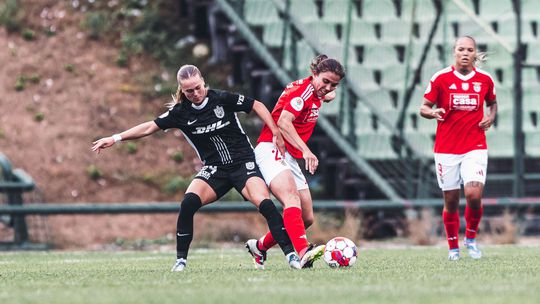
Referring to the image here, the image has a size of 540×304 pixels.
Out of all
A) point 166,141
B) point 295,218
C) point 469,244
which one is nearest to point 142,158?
point 166,141

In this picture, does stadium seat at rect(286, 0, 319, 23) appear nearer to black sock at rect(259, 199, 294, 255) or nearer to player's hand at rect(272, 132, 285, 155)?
player's hand at rect(272, 132, 285, 155)

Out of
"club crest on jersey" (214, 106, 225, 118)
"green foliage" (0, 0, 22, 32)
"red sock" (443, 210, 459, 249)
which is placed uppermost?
"green foliage" (0, 0, 22, 32)

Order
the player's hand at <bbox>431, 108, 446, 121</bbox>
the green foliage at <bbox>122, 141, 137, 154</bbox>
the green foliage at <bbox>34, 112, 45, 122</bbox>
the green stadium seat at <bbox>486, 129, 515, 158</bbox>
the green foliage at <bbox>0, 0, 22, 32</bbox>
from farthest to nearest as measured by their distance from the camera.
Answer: the green foliage at <bbox>0, 0, 22, 32</bbox> < the green foliage at <bbox>34, 112, 45, 122</bbox> < the green foliage at <bbox>122, 141, 137, 154</bbox> < the green stadium seat at <bbox>486, 129, 515, 158</bbox> < the player's hand at <bbox>431, 108, 446, 121</bbox>

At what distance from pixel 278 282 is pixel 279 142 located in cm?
218

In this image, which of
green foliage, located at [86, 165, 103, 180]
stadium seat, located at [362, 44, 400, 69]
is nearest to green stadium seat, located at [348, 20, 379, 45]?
stadium seat, located at [362, 44, 400, 69]

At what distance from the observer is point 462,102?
13.0 meters

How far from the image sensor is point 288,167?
37.9 ft

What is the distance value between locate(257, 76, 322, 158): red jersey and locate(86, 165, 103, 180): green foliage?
11795 millimetres

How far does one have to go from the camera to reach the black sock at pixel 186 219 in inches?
440

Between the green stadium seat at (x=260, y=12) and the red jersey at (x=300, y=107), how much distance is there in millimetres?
9935

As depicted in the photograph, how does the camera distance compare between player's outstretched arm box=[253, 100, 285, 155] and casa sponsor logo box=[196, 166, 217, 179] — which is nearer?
player's outstretched arm box=[253, 100, 285, 155]

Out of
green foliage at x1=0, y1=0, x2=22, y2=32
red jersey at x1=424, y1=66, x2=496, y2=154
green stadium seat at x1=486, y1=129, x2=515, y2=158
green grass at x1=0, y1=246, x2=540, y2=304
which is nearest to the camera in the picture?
green grass at x1=0, y1=246, x2=540, y2=304

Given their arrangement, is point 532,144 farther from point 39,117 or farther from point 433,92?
point 39,117

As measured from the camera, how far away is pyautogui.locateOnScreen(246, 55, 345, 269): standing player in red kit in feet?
36.9
